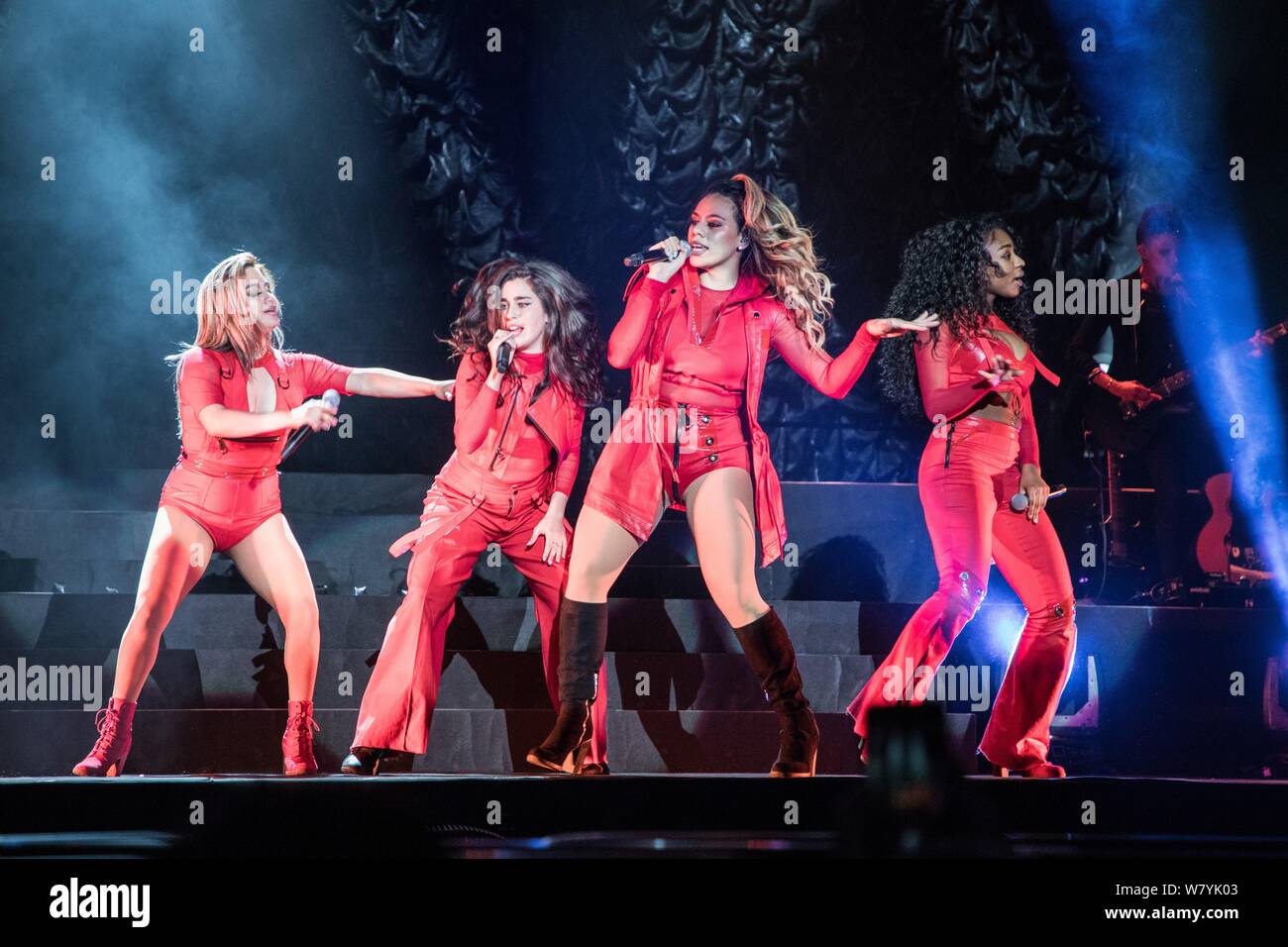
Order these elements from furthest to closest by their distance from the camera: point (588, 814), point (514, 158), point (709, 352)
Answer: point (514, 158)
point (709, 352)
point (588, 814)

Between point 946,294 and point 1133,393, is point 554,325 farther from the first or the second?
point 1133,393

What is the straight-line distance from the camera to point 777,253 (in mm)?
5305

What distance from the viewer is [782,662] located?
4.91 metres

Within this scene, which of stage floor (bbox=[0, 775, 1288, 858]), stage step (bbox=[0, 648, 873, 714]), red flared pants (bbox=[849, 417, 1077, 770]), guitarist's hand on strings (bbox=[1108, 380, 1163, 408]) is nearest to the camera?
stage floor (bbox=[0, 775, 1288, 858])

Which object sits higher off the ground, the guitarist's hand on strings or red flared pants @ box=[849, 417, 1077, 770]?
the guitarist's hand on strings

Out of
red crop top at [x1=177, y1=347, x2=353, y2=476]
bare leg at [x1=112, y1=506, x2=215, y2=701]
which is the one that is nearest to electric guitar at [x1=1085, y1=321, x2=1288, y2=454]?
red crop top at [x1=177, y1=347, x2=353, y2=476]

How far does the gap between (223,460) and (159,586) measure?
1.64 feet

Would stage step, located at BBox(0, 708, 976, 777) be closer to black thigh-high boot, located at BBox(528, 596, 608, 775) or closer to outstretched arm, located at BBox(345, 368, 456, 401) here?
black thigh-high boot, located at BBox(528, 596, 608, 775)

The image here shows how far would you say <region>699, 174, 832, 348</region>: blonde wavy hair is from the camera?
5289 millimetres

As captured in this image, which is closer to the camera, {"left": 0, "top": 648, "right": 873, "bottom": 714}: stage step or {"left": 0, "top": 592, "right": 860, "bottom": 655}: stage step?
{"left": 0, "top": 648, "right": 873, "bottom": 714}: stage step

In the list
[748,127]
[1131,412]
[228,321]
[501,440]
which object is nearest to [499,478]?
[501,440]

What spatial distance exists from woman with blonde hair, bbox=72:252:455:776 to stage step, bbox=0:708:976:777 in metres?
0.22

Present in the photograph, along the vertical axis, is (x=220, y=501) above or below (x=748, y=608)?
above
